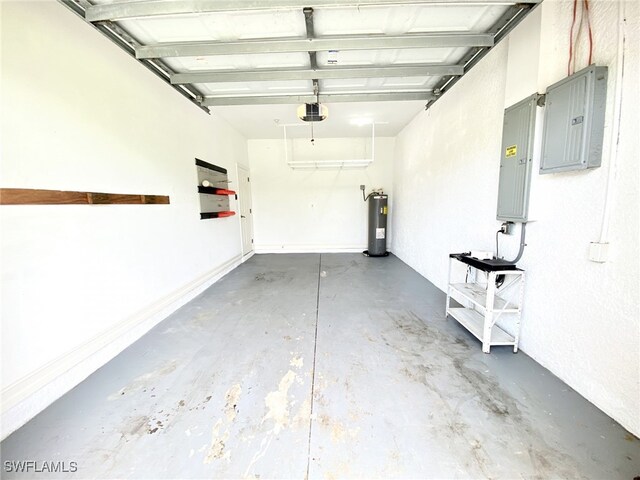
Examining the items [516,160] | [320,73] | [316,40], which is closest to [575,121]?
[516,160]

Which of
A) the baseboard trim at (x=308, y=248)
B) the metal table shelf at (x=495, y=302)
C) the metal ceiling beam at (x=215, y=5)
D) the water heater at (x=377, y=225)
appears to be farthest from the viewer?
the baseboard trim at (x=308, y=248)

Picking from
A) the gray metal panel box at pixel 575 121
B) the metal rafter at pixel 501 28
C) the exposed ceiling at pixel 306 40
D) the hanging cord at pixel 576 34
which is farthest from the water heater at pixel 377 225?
the hanging cord at pixel 576 34

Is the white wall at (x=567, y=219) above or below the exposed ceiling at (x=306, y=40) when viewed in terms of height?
below

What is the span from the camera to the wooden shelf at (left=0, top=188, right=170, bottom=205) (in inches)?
56.1

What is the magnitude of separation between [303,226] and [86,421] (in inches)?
195

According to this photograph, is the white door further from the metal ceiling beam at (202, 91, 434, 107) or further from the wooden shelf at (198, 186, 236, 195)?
the metal ceiling beam at (202, 91, 434, 107)

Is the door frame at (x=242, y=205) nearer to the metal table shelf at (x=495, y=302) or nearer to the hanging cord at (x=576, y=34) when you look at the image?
the metal table shelf at (x=495, y=302)

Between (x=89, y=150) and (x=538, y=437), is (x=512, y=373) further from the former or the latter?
(x=89, y=150)

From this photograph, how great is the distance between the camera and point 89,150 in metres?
1.92

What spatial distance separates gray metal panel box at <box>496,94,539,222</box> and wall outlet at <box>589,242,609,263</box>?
0.49 metres

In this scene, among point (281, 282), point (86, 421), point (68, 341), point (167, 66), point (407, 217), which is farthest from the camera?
point (407, 217)

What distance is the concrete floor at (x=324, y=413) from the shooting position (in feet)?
3.91

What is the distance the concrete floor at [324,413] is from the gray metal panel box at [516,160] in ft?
3.94

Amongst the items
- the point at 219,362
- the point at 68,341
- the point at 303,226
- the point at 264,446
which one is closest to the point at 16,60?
the point at 68,341
